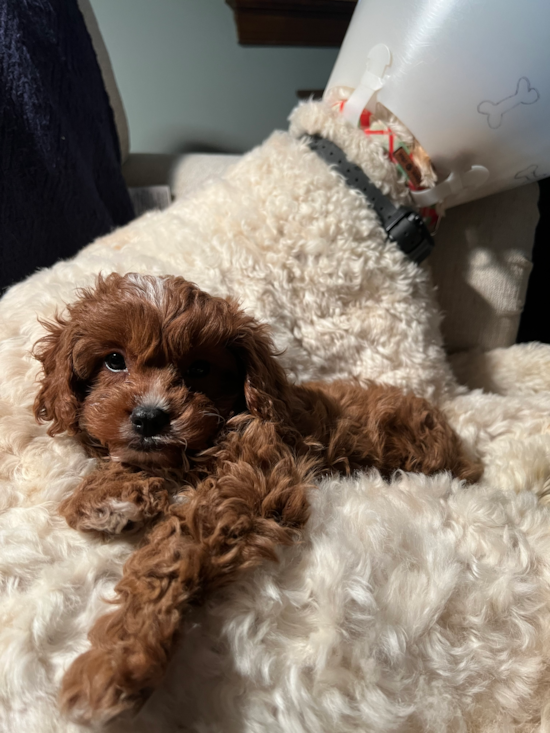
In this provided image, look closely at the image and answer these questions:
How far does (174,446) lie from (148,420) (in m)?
0.06

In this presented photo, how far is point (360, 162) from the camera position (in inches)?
49.6

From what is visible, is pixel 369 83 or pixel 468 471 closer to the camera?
pixel 468 471

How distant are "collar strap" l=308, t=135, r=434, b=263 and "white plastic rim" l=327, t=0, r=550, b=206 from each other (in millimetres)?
160

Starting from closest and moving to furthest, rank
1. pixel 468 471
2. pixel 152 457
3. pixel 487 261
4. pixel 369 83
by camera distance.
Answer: pixel 152 457, pixel 468 471, pixel 369 83, pixel 487 261

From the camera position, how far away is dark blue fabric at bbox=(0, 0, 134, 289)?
53.2 inches

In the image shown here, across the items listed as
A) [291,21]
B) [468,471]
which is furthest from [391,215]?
[291,21]

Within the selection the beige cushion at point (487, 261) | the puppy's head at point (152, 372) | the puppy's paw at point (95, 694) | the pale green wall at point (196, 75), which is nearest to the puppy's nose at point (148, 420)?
the puppy's head at point (152, 372)

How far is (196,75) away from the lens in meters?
2.25

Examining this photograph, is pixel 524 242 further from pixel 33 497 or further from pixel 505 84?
pixel 33 497

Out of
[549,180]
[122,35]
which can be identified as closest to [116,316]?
[549,180]

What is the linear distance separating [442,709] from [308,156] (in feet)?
3.94

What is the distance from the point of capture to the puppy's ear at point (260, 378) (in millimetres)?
794

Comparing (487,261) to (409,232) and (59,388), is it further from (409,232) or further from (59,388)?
(59,388)

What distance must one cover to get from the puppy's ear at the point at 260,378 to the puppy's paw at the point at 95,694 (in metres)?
0.40
